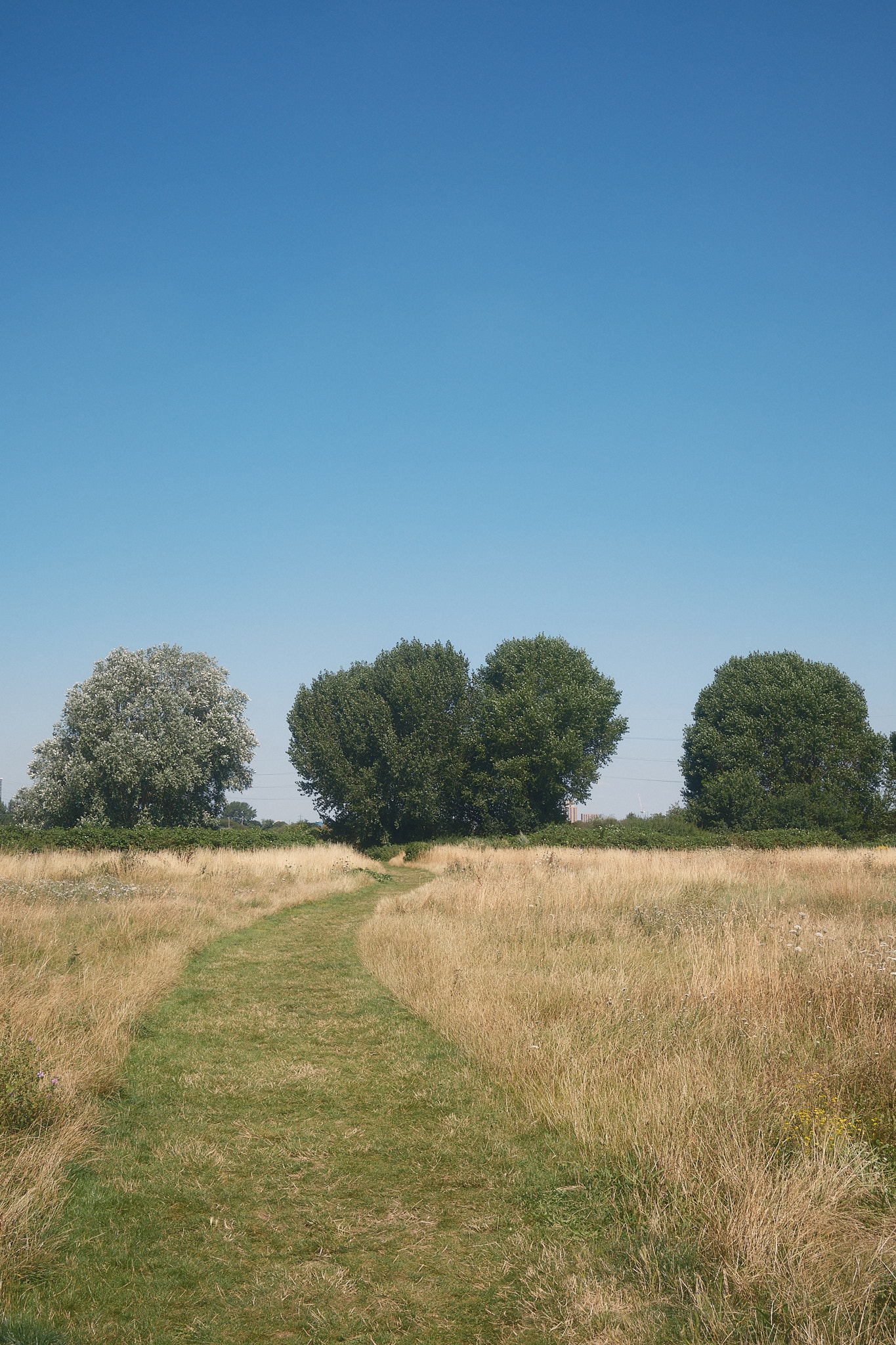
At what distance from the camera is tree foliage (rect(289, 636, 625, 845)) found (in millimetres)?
41688

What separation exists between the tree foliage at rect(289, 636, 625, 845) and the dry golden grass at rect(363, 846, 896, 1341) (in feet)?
94.0

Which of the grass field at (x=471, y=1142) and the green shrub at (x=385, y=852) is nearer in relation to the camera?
the grass field at (x=471, y=1142)

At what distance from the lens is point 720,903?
42.0 ft

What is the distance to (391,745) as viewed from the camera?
41156 millimetres

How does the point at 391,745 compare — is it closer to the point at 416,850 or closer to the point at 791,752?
the point at 416,850

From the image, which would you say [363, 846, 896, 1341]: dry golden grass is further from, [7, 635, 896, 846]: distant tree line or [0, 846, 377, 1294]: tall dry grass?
[7, 635, 896, 846]: distant tree line

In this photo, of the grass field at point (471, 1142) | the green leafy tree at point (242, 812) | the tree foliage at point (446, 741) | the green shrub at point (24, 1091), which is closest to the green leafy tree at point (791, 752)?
the tree foliage at point (446, 741)

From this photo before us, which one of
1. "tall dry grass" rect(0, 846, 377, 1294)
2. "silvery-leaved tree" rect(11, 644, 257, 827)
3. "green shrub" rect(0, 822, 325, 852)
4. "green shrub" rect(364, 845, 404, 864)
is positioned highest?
"silvery-leaved tree" rect(11, 644, 257, 827)

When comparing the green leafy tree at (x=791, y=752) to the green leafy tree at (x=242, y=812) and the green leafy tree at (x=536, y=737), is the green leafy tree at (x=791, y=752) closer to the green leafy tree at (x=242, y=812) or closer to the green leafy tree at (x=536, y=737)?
the green leafy tree at (x=536, y=737)

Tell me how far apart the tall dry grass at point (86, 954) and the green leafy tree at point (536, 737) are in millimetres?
20277

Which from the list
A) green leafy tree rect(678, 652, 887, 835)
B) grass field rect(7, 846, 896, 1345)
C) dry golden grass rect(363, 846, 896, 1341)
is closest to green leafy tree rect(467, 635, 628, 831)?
green leafy tree rect(678, 652, 887, 835)

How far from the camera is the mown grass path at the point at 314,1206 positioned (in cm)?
345

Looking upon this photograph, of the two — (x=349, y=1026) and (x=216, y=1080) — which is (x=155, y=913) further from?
(x=216, y=1080)

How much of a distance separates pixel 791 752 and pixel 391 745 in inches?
920
